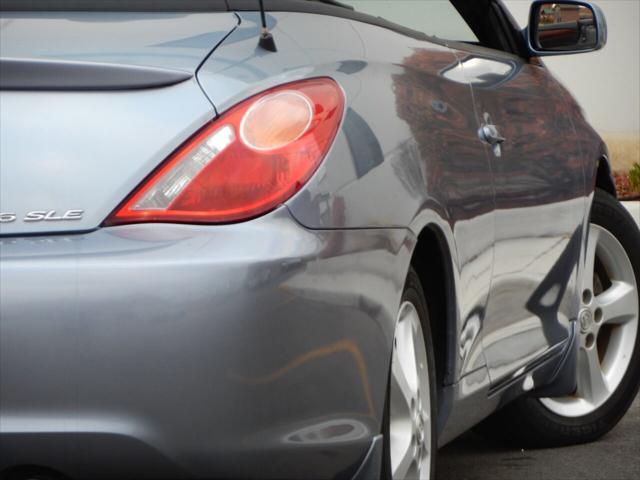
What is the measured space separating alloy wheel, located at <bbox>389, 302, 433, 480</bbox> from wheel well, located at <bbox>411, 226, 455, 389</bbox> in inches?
6.4

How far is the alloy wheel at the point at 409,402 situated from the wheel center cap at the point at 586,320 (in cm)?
167

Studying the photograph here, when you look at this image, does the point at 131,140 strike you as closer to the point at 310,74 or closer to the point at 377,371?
the point at 310,74

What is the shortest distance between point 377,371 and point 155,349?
496 mm

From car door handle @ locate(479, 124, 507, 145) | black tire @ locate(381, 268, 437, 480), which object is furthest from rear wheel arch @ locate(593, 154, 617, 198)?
black tire @ locate(381, 268, 437, 480)

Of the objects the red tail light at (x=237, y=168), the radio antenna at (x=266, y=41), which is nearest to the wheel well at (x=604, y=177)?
the radio antenna at (x=266, y=41)

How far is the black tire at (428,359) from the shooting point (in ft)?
9.55

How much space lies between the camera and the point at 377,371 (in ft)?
9.08

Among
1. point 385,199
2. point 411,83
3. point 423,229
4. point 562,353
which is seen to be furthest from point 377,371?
point 562,353

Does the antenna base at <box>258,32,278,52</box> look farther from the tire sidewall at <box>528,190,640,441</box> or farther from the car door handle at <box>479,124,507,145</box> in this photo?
the tire sidewall at <box>528,190,640,441</box>

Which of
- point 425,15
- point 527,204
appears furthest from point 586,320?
point 425,15

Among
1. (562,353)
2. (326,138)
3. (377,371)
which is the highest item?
(326,138)

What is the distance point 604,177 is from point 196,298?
2961mm

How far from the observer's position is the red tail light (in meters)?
2.57

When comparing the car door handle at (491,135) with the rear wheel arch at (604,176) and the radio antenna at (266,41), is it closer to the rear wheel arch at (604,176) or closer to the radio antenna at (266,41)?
the radio antenna at (266,41)
